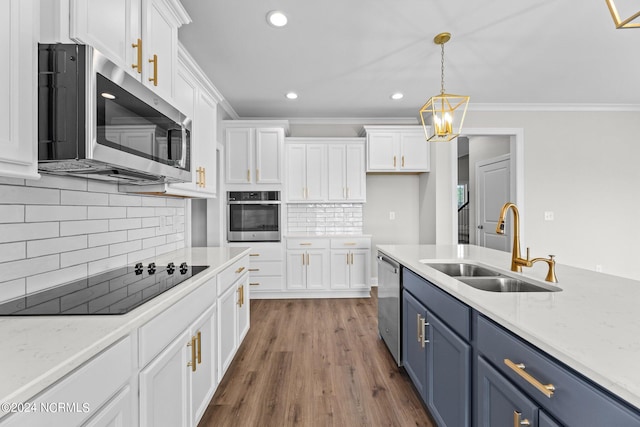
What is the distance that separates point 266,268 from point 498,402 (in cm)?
348

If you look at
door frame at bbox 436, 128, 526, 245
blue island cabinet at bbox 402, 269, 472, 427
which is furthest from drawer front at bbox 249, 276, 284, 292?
blue island cabinet at bbox 402, 269, 472, 427

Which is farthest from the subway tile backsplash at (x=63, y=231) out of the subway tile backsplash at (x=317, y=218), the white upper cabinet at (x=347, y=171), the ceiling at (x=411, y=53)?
the white upper cabinet at (x=347, y=171)

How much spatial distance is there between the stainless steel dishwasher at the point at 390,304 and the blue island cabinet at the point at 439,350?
0.49 ft

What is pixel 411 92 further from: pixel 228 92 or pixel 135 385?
pixel 135 385

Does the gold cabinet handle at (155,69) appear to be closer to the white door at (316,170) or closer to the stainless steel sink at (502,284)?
the stainless steel sink at (502,284)

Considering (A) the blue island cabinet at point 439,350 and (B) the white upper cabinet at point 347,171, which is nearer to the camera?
(A) the blue island cabinet at point 439,350

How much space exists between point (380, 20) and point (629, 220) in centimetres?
481

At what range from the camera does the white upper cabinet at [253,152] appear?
4246 millimetres

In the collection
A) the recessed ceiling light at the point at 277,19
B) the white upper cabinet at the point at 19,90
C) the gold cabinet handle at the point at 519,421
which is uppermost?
the recessed ceiling light at the point at 277,19

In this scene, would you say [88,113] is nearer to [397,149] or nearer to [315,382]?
[315,382]

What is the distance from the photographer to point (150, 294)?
125 centimetres

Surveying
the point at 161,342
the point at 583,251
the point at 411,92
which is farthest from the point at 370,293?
the point at 161,342

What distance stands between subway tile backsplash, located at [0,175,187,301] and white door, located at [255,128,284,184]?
2.18m

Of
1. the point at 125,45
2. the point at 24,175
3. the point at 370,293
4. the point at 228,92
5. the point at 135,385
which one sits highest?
the point at 228,92
